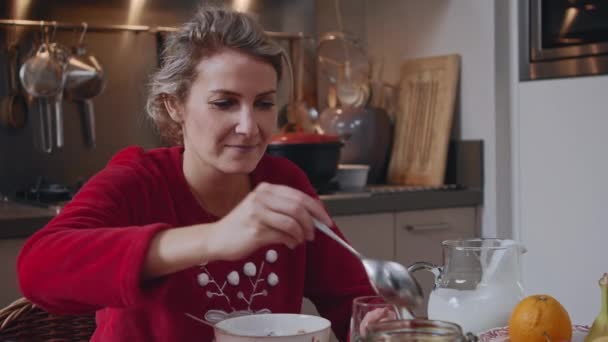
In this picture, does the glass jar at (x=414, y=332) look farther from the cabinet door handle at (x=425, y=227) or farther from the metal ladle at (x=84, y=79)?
the metal ladle at (x=84, y=79)

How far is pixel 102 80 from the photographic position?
2.73 m

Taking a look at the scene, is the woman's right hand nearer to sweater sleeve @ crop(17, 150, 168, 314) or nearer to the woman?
the woman

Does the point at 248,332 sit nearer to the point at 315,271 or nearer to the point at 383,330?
the point at 383,330

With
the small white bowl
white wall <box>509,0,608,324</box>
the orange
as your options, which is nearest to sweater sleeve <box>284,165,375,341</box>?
the orange

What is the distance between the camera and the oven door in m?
2.45

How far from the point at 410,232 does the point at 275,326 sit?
1635mm

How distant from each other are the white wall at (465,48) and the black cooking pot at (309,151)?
52cm

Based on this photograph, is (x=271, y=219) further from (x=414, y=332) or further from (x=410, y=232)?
(x=410, y=232)

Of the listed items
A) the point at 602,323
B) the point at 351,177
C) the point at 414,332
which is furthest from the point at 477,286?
the point at 351,177

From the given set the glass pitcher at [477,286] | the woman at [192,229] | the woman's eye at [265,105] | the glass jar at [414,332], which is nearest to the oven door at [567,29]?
the woman at [192,229]

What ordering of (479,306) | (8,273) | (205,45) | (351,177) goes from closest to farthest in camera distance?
(479,306), (205,45), (8,273), (351,177)

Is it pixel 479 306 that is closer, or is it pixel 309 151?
pixel 479 306

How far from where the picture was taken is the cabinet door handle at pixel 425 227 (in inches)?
104

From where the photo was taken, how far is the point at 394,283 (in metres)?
0.96
